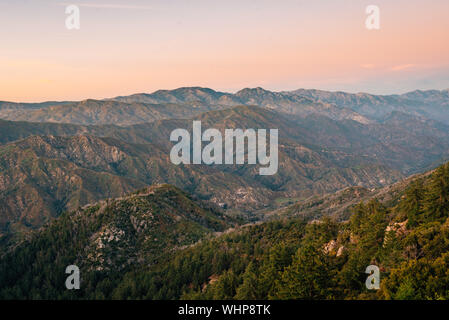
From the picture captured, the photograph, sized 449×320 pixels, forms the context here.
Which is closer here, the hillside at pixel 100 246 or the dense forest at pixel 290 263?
the dense forest at pixel 290 263

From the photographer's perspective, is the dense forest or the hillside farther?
the hillside

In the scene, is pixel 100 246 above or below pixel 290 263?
below

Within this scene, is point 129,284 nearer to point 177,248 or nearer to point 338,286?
point 177,248

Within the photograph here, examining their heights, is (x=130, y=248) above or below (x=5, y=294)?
above

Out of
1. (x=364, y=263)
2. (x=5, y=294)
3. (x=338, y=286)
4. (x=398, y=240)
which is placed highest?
(x=398, y=240)

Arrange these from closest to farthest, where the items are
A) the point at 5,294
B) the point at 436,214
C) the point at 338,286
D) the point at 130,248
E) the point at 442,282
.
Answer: the point at 442,282 < the point at 338,286 < the point at 436,214 < the point at 5,294 < the point at 130,248

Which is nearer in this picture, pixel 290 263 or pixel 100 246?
pixel 290 263
